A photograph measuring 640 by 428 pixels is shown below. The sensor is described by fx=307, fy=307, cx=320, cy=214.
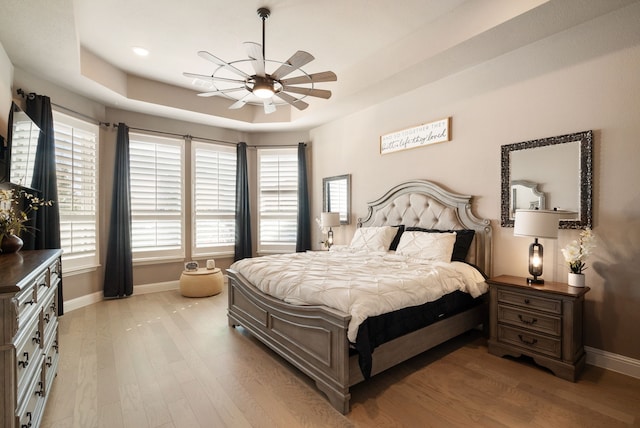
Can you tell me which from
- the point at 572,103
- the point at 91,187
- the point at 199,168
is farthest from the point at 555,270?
the point at 91,187

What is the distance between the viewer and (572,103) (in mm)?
2754

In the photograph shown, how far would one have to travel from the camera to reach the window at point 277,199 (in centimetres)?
602

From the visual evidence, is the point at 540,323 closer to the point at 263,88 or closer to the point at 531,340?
the point at 531,340

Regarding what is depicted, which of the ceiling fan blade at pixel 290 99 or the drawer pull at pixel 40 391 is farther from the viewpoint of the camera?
the ceiling fan blade at pixel 290 99

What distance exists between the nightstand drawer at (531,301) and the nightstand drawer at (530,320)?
48 millimetres

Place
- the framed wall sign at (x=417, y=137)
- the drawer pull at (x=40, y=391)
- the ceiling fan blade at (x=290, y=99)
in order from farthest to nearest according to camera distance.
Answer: the framed wall sign at (x=417, y=137) < the ceiling fan blade at (x=290, y=99) < the drawer pull at (x=40, y=391)

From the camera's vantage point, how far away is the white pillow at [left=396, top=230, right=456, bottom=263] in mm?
3260

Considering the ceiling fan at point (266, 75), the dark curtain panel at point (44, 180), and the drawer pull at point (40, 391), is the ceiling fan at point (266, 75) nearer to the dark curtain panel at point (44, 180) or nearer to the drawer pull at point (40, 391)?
the dark curtain panel at point (44, 180)

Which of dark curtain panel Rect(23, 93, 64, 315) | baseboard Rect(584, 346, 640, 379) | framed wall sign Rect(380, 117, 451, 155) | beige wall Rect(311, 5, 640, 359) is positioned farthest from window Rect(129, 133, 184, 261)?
baseboard Rect(584, 346, 640, 379)

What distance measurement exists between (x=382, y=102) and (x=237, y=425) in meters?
4.20

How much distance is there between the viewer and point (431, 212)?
3.80 metres

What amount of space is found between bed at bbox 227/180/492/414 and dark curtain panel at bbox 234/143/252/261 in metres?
2.31

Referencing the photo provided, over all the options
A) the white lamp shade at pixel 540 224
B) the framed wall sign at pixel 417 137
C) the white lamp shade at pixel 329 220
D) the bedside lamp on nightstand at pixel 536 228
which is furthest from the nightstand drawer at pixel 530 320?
the white lamp shade at pixel 329 220

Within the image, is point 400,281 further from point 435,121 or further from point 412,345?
point 435,121
